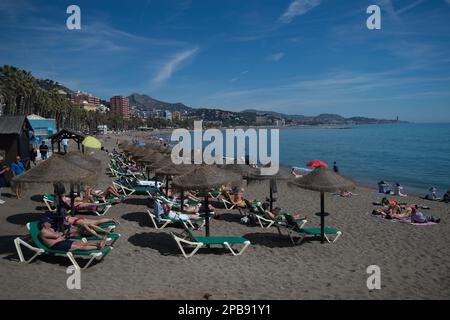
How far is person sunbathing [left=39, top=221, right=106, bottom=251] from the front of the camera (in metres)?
6.14

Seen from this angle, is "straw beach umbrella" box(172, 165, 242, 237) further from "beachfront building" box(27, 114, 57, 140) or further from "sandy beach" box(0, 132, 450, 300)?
"beachfront building" box(27, 114, 57, 140)

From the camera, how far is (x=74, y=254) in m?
6.08

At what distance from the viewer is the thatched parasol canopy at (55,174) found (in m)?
6.80

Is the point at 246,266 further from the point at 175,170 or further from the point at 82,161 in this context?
the point at 82,161

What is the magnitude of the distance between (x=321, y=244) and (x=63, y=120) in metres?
80.8

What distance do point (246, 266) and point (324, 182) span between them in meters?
2.72

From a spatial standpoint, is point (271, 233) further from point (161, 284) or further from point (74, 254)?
point (74, 254)

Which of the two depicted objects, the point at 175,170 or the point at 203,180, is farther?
the point at 175,170

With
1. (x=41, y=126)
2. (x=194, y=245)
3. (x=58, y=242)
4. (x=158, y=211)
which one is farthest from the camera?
(x=41, y=126)

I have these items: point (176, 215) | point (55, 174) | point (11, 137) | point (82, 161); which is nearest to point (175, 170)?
point (176, 215)

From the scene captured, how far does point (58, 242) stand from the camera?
618 centimetres
